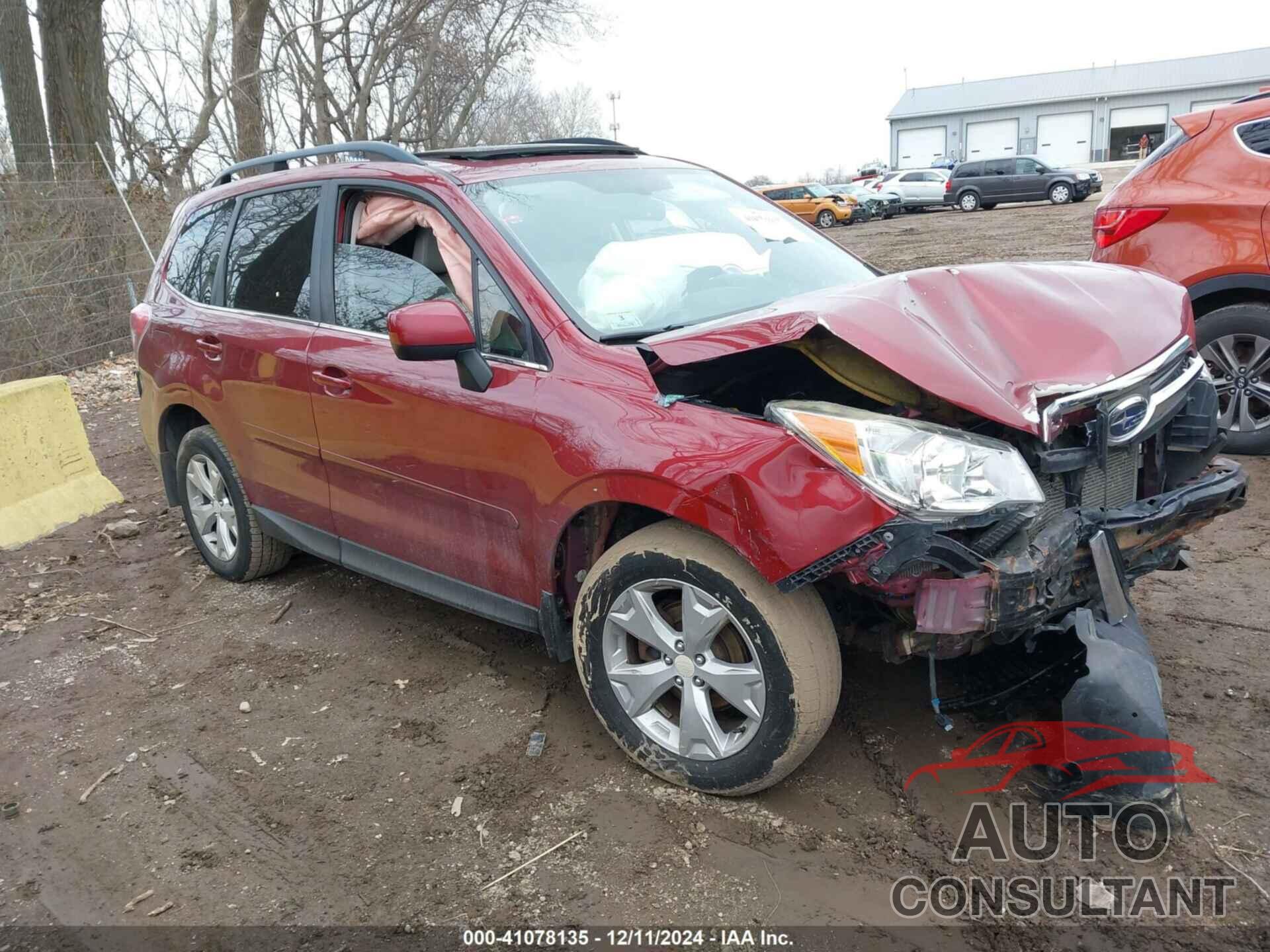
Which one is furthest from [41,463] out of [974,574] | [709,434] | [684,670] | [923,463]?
[974,574]

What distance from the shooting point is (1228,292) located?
5.37 m

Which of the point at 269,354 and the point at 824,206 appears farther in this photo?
the point at 824,206

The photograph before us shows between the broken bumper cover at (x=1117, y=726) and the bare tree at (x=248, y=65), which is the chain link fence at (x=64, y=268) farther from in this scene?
the broken bumper cover at (x=1117, y=726)

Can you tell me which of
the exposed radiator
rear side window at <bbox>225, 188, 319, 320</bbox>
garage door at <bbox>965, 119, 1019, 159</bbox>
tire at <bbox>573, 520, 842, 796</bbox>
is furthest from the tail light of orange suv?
garage door at <bbox>965, 119, 1019, 159</bbox>

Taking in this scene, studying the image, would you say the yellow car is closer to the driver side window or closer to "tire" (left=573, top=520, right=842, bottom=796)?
the driver side window

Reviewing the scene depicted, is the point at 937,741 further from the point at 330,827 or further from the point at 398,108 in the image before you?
the point at 398,108

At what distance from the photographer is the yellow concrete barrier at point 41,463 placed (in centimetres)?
581

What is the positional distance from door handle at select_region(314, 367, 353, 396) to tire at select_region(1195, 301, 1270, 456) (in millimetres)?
4393

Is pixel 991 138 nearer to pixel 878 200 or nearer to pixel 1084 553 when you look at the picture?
pixel 878 200

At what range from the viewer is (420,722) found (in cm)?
359

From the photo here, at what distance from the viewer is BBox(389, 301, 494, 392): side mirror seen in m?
3.05

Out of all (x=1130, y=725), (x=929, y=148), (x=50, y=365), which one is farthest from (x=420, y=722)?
(x=929, y=148)

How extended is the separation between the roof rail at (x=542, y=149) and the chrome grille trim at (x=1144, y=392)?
7.59ft

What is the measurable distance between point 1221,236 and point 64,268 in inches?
427
